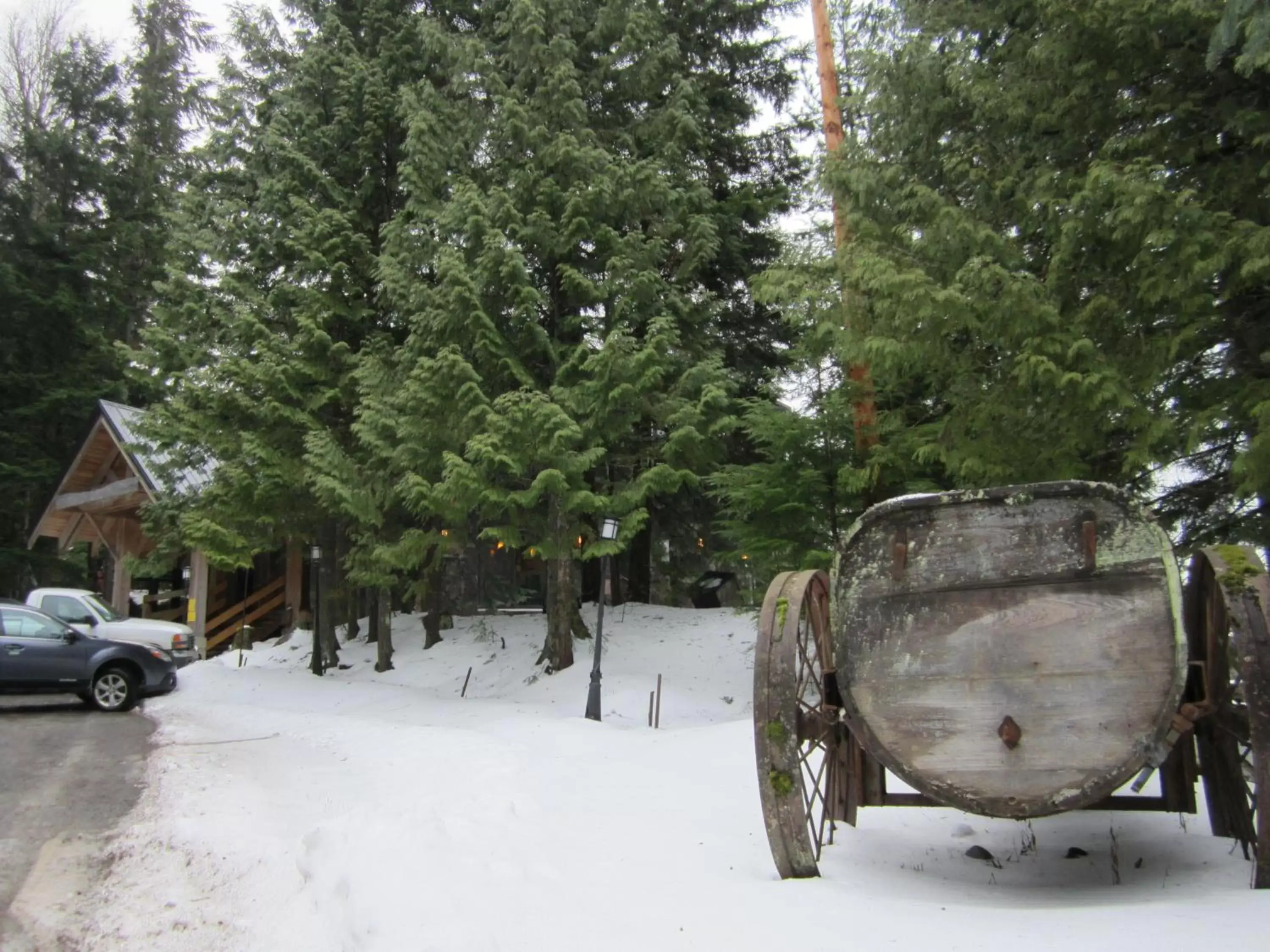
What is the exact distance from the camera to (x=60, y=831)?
6.92 m

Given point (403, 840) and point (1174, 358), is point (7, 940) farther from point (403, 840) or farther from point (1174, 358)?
point (1174, 358)

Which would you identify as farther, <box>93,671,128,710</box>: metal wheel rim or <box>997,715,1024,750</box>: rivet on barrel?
<box>93,671,128,710</box>: metal wheel rim

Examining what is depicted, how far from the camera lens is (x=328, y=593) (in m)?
17.9

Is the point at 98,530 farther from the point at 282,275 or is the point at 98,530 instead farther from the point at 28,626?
the point at 28,626

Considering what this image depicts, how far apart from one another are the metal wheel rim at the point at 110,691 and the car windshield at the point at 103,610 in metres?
5.43

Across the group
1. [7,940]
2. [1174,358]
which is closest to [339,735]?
[7,940]

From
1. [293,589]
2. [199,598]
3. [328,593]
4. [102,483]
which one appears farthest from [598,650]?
[102,483]

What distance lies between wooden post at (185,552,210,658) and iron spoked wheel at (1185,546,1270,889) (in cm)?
2082

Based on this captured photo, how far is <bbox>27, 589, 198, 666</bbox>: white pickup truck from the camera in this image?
17656 millimetres

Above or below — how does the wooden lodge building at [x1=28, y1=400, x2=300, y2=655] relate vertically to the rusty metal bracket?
above

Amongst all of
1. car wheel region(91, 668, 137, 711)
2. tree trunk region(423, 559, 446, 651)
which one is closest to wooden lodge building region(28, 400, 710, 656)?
tree trunk region(423, 559, 446, 651)

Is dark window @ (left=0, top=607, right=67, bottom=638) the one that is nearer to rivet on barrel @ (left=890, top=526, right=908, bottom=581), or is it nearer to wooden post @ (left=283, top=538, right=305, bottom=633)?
wooden post @ (left=283, top=538, right=305, bottom=633)

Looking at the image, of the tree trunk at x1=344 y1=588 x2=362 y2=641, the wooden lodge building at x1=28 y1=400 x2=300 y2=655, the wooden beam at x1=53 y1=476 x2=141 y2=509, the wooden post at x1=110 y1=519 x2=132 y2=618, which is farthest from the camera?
the wooden post at x1=110 y1=519 x2=132 y2=618

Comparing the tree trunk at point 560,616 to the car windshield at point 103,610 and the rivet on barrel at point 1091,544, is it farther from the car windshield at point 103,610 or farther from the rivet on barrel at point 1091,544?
the rivet on barrel at point 1091,544
